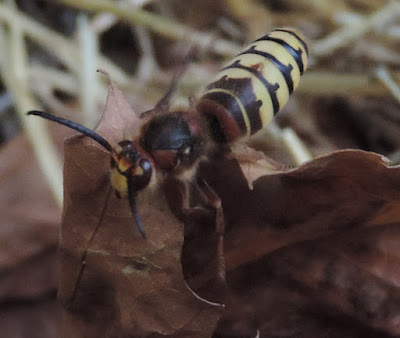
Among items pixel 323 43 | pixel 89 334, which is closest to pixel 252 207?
pixel 89 334

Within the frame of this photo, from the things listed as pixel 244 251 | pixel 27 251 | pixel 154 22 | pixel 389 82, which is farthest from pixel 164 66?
pixel 244 251

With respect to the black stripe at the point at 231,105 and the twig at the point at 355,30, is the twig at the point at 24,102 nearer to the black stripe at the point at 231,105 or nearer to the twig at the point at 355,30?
the black stripe at the point at 231,105

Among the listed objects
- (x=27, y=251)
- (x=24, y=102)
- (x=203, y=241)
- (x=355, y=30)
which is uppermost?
(x=203, y=241)

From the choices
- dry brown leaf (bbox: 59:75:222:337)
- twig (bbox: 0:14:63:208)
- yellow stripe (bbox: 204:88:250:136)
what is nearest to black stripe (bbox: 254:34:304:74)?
yellow stripe (bbox: 204:88:250:136)

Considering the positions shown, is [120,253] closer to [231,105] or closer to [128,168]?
[128,168]

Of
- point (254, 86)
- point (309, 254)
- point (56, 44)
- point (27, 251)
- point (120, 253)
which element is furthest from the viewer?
Answer: point (56, 44)

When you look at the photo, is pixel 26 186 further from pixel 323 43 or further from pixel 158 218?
pixel 323 43

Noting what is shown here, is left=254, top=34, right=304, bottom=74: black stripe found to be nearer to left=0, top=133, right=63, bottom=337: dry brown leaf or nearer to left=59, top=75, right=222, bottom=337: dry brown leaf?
left=59, top=75, right=222, bottom=337: dry brown leaf
